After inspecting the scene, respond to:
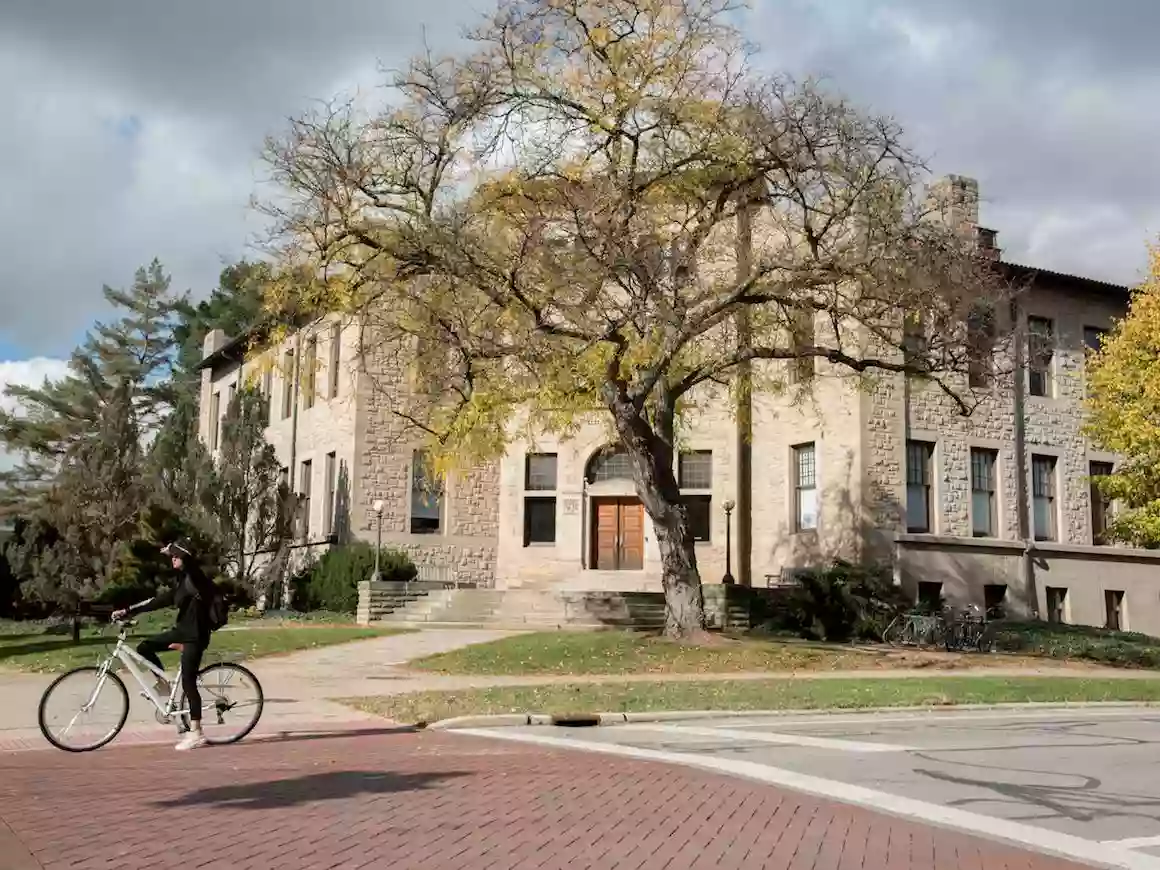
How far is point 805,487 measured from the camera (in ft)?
104

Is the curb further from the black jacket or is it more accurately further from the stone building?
the stone building

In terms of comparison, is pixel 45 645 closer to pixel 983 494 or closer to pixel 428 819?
pixel 428 819

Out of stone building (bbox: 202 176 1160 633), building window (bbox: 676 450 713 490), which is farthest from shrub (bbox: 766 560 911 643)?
building window (bbox: 676 450 713 490)

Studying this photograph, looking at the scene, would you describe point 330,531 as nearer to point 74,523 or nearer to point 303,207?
point 74,523

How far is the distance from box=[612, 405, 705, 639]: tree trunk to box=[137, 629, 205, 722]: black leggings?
39.1 feet

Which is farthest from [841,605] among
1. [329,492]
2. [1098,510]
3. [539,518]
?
[329,492]

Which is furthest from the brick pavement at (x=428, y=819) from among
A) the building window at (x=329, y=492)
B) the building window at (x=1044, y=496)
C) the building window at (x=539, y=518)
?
the building window at (x=1044, y=496)

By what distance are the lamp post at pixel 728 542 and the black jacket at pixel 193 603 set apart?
2027cm

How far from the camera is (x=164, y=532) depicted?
31.0 metres

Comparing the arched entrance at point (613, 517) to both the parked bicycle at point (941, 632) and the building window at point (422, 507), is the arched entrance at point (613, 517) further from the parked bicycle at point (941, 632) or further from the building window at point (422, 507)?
the parked bicycle at point (941, 632)

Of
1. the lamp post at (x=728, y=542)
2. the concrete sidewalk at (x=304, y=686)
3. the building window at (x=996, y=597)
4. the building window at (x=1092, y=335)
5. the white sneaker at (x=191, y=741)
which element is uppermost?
the building window at (x=1092, y=335)

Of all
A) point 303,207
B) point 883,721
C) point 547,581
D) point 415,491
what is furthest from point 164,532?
point 883,721

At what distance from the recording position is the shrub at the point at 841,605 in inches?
1077

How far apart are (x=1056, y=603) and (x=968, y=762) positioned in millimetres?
23881
